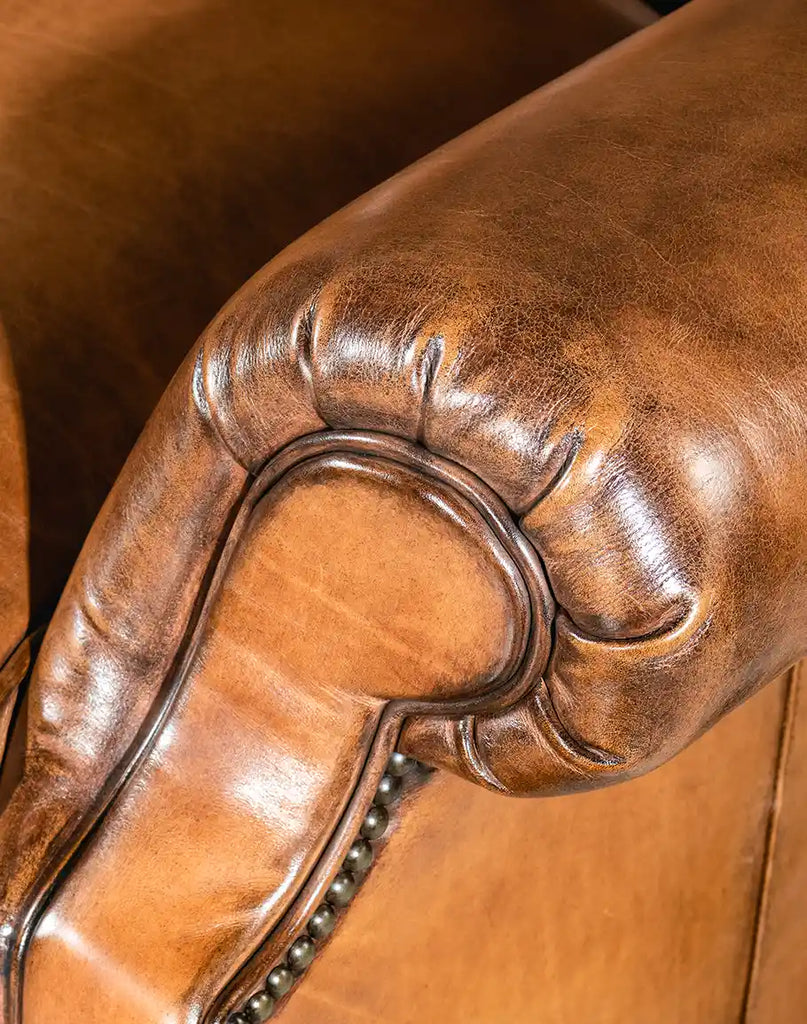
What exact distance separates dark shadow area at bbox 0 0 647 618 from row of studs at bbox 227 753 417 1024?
198 mm

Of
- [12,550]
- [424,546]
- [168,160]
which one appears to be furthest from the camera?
[168,160]

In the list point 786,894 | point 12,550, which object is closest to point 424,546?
point 12,550

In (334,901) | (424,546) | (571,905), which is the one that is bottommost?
(571,905)

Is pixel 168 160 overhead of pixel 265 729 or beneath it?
overhead

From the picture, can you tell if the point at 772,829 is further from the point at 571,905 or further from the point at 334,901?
Result: the point at 334,901

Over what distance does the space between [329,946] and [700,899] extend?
12.3 inches

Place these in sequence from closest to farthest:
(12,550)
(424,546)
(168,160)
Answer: (424,546), (12,550), (168,160)

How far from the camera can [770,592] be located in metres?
0.44

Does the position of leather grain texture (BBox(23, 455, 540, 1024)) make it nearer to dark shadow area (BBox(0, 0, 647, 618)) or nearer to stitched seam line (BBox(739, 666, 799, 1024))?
dark shadow area (BBox(0, 0, 647, 618))

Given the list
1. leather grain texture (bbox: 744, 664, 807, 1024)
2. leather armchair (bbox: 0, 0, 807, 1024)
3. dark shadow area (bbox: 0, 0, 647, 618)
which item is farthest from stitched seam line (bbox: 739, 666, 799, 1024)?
dark shadow area (bbox: 0, 0, 647, 618)

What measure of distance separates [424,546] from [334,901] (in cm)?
18

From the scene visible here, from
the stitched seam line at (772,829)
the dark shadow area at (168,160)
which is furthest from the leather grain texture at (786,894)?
the dark shadow area at (168,160)

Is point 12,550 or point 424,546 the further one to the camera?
point 12,550

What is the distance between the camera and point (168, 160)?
0.77 metres
